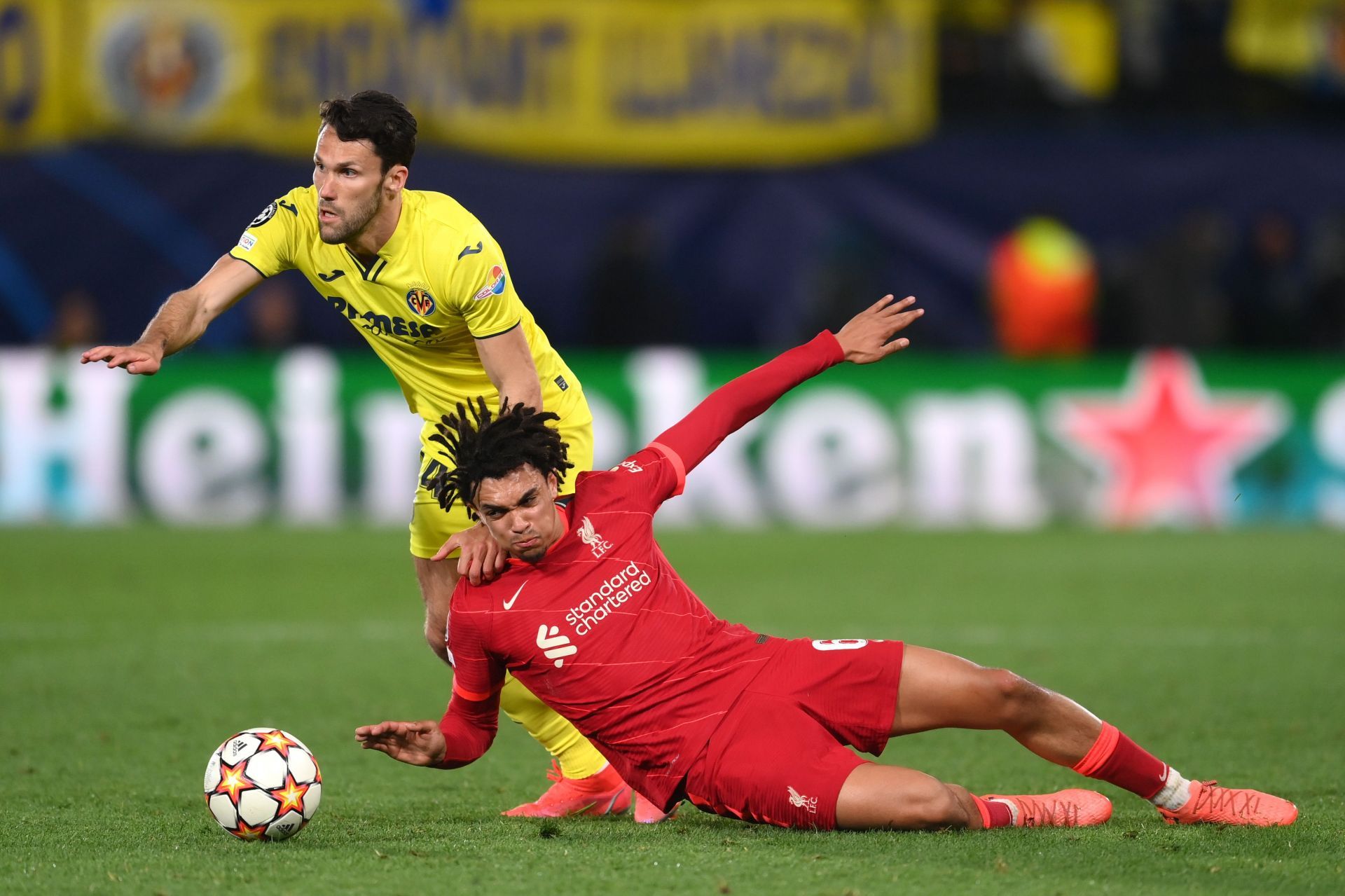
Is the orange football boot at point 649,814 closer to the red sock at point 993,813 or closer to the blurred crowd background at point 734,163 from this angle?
the red sock at point 993,813

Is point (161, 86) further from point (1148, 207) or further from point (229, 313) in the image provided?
point (1148, 207)

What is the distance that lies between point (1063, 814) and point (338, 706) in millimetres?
3176

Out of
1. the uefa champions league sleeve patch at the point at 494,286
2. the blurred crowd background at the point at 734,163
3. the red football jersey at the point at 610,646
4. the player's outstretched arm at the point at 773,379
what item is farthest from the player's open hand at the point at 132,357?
the blurred crowd background at the point at 734,163

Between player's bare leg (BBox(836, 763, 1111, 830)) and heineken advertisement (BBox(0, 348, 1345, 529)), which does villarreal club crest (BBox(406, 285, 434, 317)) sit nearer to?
player's bare leg (BBox(836, 763, 1111, 830))

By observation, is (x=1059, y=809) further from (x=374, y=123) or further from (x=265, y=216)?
(x=265, y=216)

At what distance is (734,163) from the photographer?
15.0 metres

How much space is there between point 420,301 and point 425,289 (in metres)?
0.04

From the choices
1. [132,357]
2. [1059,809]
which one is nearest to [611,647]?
[1059,809]

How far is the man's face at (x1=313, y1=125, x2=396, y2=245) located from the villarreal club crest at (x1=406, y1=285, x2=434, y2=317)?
0.24 meters

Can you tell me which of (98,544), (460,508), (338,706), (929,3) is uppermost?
(929,3)

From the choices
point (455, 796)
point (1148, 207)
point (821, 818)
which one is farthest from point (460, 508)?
point (1148, 207)

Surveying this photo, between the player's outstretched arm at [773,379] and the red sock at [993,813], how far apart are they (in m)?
1.19

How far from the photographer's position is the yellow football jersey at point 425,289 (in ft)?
16.8

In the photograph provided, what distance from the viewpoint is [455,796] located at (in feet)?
18.2
